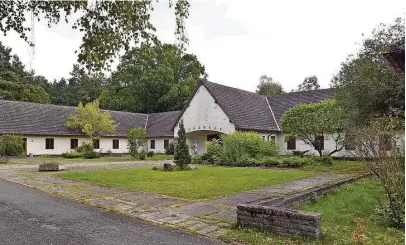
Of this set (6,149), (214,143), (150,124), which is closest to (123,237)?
(214,143)

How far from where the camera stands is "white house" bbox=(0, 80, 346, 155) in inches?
1115

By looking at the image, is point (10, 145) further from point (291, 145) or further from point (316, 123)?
point (316, 123)

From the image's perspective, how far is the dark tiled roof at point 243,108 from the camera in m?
27.7

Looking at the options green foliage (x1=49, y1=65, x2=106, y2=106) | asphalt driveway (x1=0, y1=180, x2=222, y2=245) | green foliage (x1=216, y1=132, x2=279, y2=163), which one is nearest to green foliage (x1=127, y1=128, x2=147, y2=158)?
green foliage (x1=216, y1=132, x2=279, y2=163)

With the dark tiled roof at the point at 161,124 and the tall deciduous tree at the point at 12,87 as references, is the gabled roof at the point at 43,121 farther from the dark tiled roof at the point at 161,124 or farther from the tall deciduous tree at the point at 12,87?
the tall deciduous tree at the point at 12,87

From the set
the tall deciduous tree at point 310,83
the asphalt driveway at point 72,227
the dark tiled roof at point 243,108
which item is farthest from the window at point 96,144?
the tall deciduous tree at point 310,83

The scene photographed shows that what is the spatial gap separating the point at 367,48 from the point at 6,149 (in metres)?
27.5

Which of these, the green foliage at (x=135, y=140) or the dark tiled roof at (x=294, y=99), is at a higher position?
the dark tiled roof at (x=294, y=99)

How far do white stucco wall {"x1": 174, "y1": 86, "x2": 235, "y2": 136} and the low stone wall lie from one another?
68.1ft

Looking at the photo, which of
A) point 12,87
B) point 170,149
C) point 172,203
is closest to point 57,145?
point 170,149

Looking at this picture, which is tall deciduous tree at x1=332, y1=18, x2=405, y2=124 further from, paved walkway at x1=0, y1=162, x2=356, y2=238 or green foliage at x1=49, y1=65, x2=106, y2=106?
green foliage at x1=49, y1=65, x2=106, y2=106

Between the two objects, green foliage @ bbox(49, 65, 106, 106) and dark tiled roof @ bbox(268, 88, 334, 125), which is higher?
green foliage @ bbox(49, 65, 106, 106)

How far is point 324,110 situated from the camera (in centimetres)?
2148

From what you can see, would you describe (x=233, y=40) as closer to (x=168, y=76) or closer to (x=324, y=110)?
(x=324, y=110)
